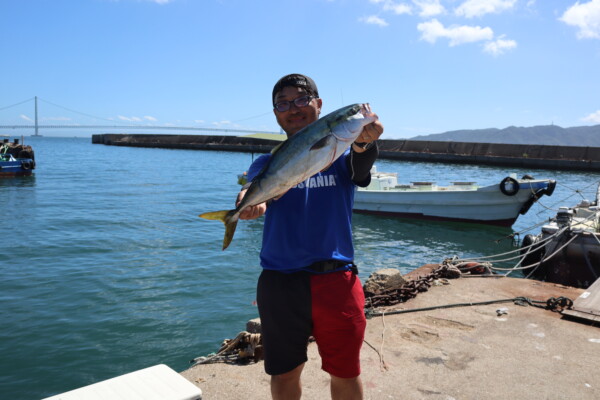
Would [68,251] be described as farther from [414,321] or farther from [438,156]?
[438,156]

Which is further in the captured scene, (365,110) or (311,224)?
(311,224)

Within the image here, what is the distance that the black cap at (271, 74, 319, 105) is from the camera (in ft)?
8.82

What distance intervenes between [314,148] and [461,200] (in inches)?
694

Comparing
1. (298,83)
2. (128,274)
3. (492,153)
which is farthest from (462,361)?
(492,153)

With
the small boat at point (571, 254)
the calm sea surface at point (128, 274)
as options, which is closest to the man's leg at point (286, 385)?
the calm sea surface at point (128, 274)

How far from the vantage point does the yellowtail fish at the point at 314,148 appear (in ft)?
7.79

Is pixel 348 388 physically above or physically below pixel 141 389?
above

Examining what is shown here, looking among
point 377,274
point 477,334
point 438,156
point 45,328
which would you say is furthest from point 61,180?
point 438,156

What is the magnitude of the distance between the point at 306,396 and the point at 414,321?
2.27 m

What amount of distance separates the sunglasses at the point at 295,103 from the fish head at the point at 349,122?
1.16ft

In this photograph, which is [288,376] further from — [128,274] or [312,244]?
[128,274]

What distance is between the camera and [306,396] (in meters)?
3.72

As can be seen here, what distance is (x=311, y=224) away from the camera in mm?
2572

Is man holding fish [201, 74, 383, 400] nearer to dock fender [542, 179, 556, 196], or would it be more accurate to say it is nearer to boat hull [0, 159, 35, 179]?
dock fender [542, 179, 556, 196]
